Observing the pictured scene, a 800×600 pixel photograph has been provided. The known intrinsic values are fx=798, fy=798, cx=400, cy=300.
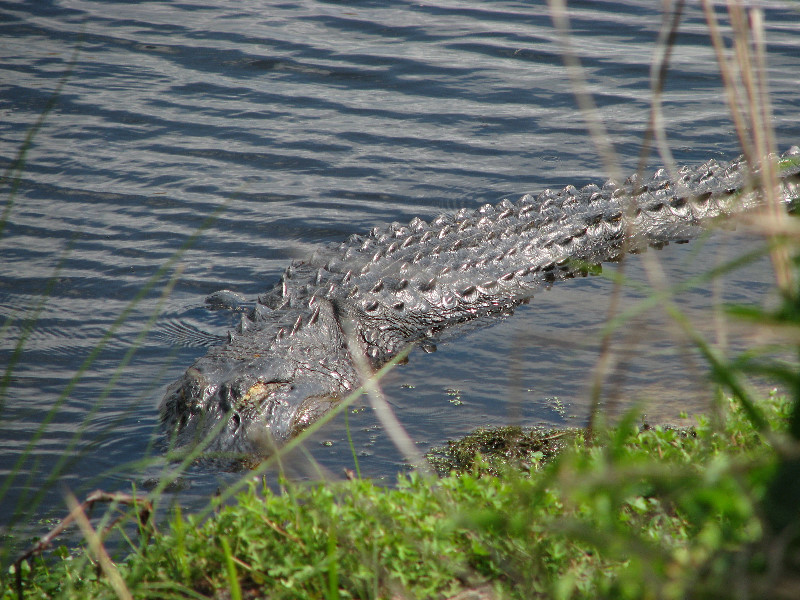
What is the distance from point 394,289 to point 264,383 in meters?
1.13

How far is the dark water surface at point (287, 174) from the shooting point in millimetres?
3789

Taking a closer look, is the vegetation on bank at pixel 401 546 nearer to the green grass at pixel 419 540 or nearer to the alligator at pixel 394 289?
the green grass at pixel 419 540

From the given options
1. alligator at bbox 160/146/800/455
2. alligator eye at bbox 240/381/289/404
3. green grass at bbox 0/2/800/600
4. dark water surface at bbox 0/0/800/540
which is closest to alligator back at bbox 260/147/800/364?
alligator at bbox 160/146/800/455

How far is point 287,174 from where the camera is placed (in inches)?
285

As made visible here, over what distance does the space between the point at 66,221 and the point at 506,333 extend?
12.0ft

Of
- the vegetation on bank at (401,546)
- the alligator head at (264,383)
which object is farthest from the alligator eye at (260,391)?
the vegetation on bank at (401,546)

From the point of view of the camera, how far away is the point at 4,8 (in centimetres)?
1102

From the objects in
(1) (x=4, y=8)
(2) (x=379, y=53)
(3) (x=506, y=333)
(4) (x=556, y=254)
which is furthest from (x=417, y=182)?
(1) (x=4, y=8)

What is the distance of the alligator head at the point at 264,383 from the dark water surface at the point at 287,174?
0.18 m

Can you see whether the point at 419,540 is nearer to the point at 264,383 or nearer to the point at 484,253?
the point at 264,383

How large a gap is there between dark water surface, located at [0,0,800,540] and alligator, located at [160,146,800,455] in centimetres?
18

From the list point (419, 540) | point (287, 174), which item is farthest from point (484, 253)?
point (419, 540)

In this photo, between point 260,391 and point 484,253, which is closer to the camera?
point 260,391

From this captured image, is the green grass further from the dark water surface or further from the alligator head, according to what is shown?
the alligator head
